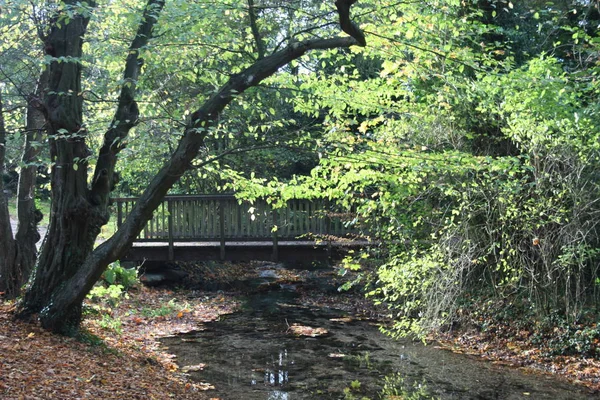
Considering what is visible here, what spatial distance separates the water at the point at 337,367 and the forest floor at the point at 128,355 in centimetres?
39

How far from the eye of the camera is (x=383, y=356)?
1093cm

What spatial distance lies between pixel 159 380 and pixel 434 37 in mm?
6077

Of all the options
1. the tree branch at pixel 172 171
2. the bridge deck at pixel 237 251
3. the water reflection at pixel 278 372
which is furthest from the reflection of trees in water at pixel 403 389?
the bridge deck at pixel 237 251

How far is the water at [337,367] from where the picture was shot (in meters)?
8.84

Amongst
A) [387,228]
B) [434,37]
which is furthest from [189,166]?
[387,228]

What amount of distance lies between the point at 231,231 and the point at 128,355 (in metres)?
7.28

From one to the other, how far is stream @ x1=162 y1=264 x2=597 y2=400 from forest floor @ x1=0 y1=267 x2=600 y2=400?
0.38 meters

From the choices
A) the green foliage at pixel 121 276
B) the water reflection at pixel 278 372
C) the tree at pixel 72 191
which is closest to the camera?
the tree at pixel 72 191

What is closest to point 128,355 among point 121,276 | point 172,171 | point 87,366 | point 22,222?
point 87,366

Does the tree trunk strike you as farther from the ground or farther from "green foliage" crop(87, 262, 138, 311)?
"green foliage" crop(87, 262, 138, 311)

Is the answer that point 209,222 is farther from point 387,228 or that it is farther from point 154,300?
point 387,228

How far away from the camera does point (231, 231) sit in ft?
53.0

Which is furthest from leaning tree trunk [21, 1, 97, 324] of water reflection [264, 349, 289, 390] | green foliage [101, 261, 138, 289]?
green foliage [101, 261, 138, 289]

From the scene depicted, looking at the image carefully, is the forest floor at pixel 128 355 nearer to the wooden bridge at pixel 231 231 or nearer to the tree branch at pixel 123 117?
the wooden bridge at pixel 231 231
